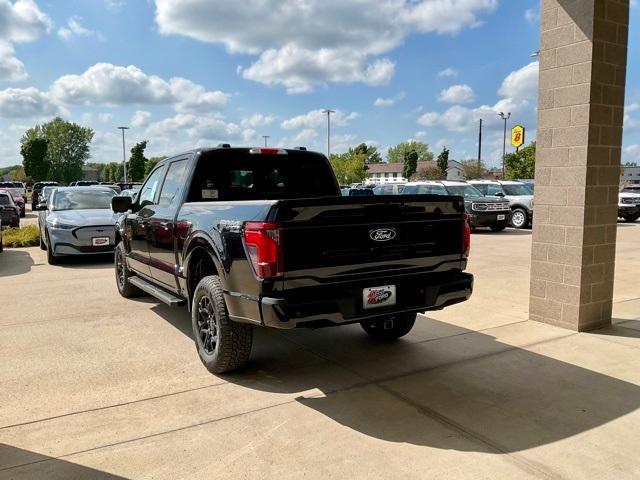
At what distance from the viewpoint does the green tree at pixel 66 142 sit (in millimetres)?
120312

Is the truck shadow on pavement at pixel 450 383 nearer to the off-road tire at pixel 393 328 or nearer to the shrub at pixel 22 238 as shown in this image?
the off-road tire at pixel 393 328

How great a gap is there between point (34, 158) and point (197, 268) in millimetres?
81925

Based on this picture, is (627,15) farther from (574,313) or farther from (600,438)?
(600,438)

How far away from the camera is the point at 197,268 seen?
4.86 meters

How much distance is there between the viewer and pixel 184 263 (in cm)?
485

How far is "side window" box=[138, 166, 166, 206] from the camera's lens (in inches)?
241

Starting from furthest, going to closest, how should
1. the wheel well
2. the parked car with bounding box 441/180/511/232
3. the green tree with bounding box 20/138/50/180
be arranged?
the green tree with bounding box 20/138/50/180
the parked car with bounding box 441/180/511/232
the wheel well

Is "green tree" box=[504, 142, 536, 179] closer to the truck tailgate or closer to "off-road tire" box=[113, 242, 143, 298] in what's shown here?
"off-road tire" box=[113, 242, 143, 298]

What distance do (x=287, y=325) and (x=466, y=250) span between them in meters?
1.82

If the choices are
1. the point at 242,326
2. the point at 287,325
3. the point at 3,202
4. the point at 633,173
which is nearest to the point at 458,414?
the point at 287,325

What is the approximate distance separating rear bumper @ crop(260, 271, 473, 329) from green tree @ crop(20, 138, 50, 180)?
8310 cm

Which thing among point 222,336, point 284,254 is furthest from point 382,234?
point 222,336

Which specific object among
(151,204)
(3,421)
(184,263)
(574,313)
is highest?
(151,204)

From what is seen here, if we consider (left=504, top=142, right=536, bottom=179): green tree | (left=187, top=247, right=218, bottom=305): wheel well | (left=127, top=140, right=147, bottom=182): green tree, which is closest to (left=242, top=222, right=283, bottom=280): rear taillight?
(left=187, top=247, right=218, bottom=305): wheel well
